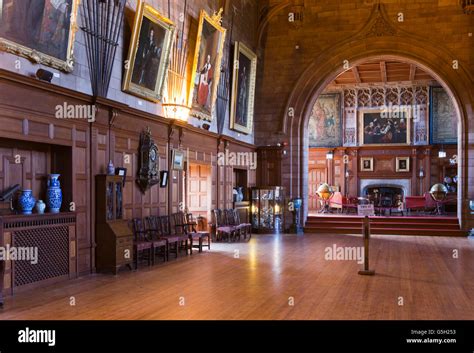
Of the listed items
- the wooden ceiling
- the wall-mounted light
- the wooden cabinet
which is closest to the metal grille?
the wooden cabinet

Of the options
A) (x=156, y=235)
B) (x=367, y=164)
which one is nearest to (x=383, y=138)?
(x=367, y=164)

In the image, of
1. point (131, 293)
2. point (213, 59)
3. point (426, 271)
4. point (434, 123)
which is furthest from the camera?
point (434, 123)

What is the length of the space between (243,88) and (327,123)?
29.1ft

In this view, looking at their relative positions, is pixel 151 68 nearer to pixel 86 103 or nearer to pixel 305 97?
pixel 86 103

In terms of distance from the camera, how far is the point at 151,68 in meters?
9.85

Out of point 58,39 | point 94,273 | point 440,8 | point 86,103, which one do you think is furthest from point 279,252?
point 440,8

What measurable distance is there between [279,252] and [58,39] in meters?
6.46

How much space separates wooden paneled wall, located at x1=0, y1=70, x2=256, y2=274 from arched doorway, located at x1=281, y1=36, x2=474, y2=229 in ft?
20.3

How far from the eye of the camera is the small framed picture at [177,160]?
36.2ft

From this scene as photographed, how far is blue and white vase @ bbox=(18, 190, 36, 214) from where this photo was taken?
6.90 m

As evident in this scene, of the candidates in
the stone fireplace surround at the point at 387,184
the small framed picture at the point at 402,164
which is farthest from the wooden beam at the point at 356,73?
the stone fireplace surround at the point at 387,184

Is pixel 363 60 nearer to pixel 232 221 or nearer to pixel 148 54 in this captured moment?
pixel 232 221

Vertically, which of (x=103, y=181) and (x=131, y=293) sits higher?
(x=103, y=181)

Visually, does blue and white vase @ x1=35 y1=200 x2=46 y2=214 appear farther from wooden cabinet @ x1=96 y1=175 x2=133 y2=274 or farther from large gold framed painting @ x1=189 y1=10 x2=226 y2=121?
large gold framed painting @ x1=189 y1=10 x2=226 y2=121
